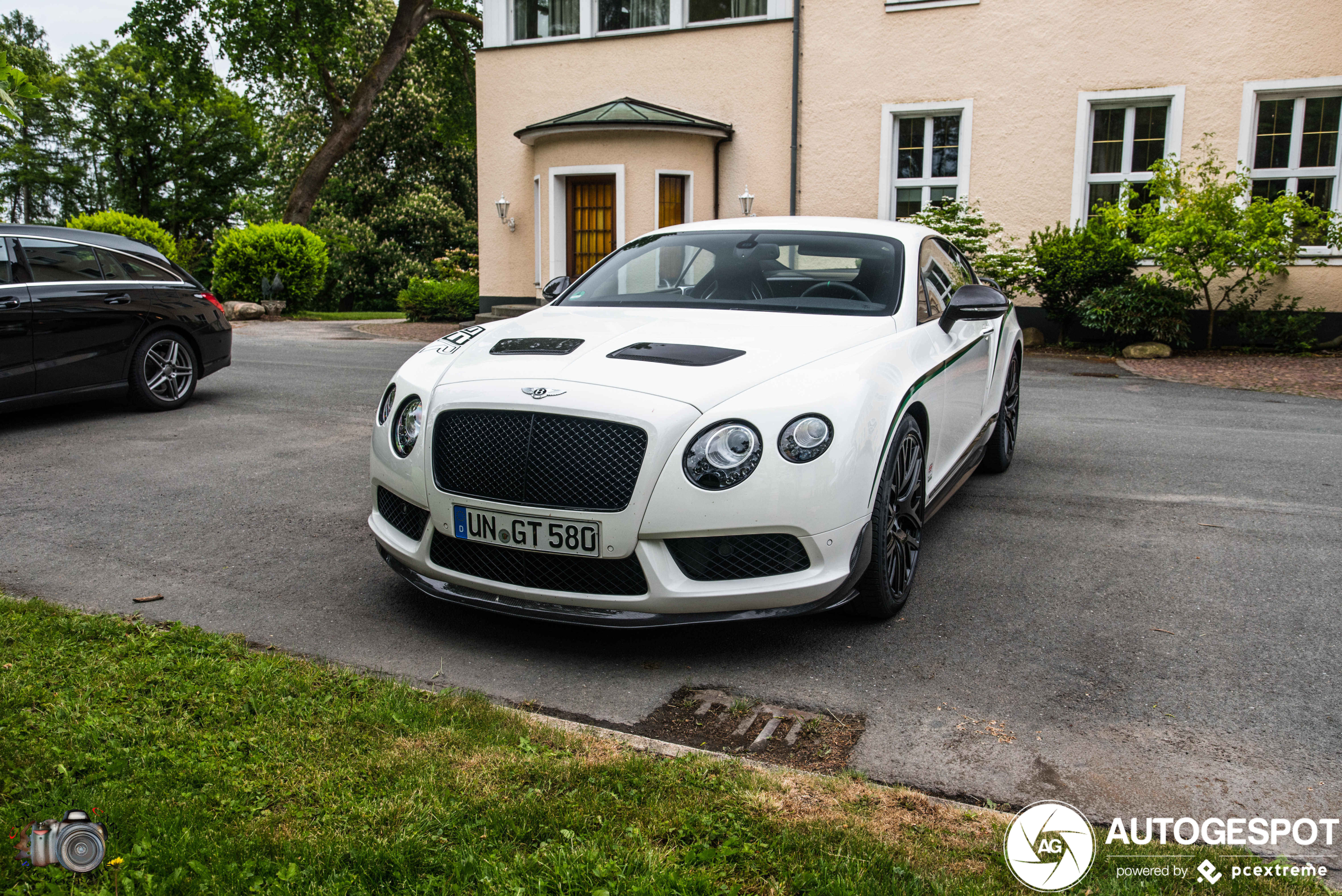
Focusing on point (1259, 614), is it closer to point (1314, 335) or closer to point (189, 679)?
point (189, 679)

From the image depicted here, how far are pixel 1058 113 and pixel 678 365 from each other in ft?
46.4

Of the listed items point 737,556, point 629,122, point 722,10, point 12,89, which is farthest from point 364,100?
point 12,89

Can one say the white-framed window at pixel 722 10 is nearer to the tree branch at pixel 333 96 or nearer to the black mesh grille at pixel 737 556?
the tree branch at pixel 333 96

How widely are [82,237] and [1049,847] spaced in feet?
27.9

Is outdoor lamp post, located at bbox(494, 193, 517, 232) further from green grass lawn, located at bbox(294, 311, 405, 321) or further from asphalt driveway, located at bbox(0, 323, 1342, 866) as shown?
asphalt driveway, located at bbox(0, 323, 1342, 866)

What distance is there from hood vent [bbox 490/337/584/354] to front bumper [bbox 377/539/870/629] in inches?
36.9

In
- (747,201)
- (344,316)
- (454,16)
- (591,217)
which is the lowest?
Result: (344,316)

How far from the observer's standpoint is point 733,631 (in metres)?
4.05

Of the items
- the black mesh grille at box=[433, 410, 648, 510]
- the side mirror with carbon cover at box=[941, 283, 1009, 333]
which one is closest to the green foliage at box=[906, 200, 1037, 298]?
the side mirror with carbon cover at box=[941, 283, 1009, 333]

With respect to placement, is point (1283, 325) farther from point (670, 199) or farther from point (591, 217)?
point (591, 217)

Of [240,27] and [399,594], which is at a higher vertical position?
[240,27]

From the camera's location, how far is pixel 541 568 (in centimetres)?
367

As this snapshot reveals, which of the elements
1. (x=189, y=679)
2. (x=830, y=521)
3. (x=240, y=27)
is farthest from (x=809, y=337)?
(x=240, y=27)

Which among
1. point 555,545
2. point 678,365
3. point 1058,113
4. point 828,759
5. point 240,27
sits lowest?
point 828,759
